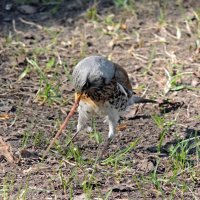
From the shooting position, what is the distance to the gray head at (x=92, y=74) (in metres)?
6.62

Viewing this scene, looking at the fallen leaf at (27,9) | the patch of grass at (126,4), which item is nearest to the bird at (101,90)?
the patch of grass at (126,4)

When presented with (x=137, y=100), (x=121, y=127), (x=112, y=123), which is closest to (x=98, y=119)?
(x=121, y=127)

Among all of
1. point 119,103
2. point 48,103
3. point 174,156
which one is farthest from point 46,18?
point 174,156

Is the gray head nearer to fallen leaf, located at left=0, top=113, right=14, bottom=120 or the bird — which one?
the bird

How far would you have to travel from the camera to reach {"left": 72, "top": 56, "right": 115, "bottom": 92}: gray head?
21.7 feet

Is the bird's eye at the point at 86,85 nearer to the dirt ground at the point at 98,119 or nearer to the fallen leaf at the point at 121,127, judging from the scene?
the dirt ground at the point at 98,119

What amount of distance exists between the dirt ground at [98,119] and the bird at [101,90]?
211 mm

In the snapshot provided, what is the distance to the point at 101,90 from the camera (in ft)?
22.6

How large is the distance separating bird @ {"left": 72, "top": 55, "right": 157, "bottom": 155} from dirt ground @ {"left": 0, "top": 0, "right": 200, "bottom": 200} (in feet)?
0.69

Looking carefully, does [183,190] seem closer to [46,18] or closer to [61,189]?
[61,189]

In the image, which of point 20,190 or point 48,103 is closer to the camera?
point 20,190

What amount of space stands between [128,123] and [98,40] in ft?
6.66

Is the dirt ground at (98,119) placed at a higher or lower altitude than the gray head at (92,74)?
lower

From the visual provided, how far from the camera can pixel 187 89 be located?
326 inches
